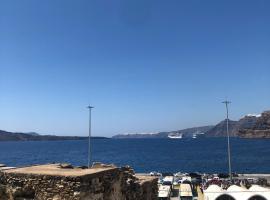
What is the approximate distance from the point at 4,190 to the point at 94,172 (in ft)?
9.13

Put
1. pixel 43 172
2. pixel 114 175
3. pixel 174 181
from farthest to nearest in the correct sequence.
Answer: pixel 174 181
pixel 114 175
pixel 43 172

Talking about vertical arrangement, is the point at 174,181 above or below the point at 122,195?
→ below

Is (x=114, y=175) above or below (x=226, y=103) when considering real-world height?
below

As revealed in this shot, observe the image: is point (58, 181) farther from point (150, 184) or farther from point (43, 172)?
point (150, 184)

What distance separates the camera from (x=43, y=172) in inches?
412

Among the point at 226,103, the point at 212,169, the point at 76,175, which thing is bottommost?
the point at 212,169

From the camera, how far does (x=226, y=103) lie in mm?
64250

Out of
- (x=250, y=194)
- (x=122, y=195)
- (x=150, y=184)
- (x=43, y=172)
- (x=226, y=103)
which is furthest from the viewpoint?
(x=226, y=103)

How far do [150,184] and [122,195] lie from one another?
25.3 feet

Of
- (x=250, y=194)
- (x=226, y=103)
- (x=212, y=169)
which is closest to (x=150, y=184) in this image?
(x=250, y=194)

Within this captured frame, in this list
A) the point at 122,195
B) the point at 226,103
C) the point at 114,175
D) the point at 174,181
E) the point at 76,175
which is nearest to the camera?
the point at 76,175

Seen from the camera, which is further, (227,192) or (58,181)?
(227,192)

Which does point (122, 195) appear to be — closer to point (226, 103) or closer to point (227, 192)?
point (227, 192)

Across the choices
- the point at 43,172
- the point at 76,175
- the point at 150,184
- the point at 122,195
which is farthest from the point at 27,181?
the point at 150,184
